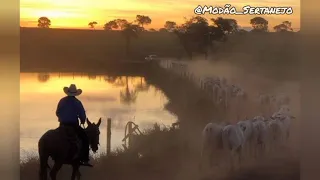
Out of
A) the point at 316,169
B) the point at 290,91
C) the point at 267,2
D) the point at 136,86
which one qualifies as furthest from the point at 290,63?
the point at 136,86

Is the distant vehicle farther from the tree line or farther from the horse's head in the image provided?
the horse's head

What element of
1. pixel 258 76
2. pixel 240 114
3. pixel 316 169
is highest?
pixel 258 76

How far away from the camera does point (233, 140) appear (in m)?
3.48

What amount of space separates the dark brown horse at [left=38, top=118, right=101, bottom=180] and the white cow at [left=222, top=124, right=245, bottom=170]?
741 millimetres

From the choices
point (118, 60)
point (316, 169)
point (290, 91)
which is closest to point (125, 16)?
point (118, 60)

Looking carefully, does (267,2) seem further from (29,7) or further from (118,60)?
(29,7)

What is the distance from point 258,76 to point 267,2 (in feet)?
1.40

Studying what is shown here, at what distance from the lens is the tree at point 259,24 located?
11.2 feet

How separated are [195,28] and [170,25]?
0.14 metres

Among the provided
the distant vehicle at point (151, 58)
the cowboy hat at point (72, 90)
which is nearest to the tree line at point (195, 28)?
the distant vehicle at point (151, 58)

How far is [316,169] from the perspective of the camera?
351 cm

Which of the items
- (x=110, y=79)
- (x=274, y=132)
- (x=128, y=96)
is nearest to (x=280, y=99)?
(x=274, y=132)

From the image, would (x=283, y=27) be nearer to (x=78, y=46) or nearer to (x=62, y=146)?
(x=78, y=46)

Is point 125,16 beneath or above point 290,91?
above
